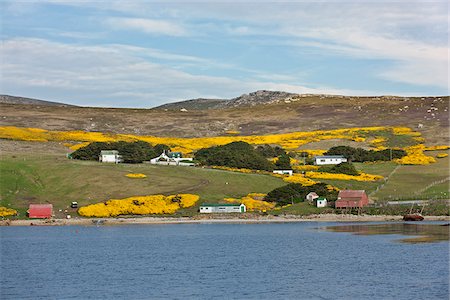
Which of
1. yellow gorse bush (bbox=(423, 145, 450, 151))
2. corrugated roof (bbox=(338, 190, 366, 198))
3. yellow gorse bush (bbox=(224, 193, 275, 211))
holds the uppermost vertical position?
yellow gorse bush (bbox=(423, 145, 450, 151))

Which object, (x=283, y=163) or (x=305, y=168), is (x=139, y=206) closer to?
(x=283, y=163)

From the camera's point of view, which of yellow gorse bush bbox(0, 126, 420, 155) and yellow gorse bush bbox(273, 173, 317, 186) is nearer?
yellow gorse bush bbox(273, 173, 317, 186)

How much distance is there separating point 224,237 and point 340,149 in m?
63.8

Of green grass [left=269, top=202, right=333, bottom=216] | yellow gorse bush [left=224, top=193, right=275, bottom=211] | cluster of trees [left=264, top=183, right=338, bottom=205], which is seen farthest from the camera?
cluster of trees [left=264, top=183, right=338, bottom=205]

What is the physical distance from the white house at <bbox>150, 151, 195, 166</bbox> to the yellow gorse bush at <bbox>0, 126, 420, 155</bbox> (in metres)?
13.8

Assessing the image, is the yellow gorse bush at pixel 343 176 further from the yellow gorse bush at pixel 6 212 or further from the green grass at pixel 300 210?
the yellow gorse bush at pixel 6 212

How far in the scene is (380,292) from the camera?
1939 inches

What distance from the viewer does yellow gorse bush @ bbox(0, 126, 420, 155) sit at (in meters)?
156

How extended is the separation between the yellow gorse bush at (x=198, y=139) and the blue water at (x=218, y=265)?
215ft

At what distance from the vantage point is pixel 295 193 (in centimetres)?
10662

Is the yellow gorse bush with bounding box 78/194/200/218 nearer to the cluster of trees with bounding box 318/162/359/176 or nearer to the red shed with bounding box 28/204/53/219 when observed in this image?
the red shed with bounding box 28/204/53/219

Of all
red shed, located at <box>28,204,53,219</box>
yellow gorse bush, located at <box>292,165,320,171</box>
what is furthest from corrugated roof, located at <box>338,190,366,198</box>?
red shed, located at <box>28,204,53,219</box>

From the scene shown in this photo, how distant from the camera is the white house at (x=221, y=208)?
102812mm

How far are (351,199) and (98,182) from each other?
114 ft
